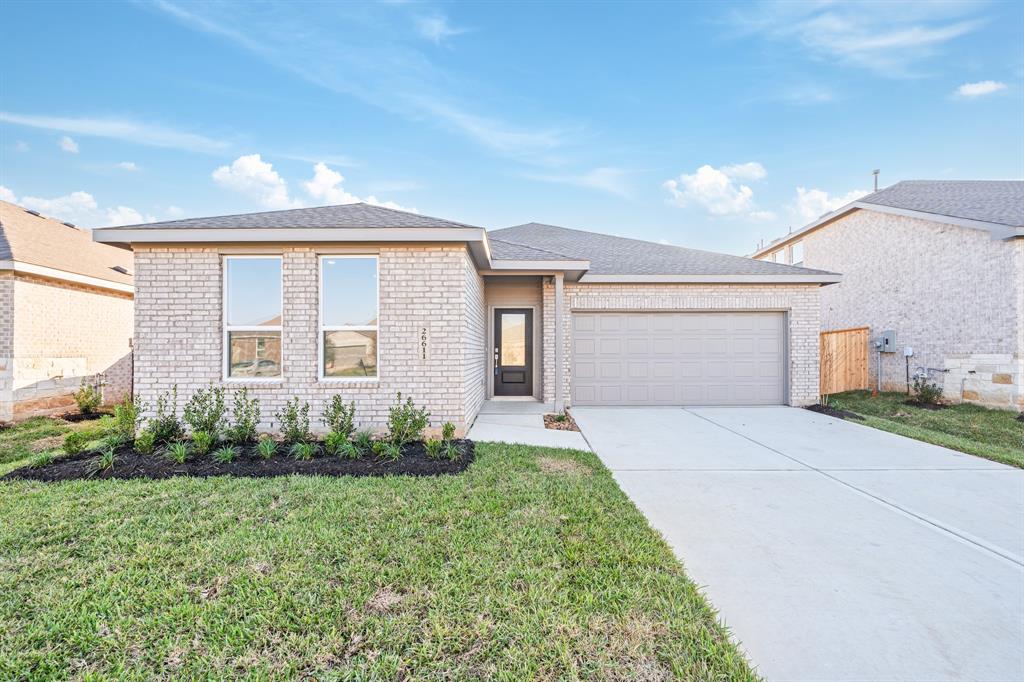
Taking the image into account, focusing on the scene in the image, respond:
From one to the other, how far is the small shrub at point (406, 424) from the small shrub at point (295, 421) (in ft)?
3.64

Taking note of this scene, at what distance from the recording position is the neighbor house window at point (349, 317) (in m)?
6.06

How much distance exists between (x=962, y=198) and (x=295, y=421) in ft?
Answer: 52.8

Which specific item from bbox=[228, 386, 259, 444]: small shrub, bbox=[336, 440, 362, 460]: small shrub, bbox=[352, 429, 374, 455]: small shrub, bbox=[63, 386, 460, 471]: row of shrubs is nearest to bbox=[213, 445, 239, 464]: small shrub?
bbox=[63, 386, 460, 471]: row of shrubs

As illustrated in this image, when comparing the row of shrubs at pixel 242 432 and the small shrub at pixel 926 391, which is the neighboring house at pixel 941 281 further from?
the row of shrubs at pixel 242 432

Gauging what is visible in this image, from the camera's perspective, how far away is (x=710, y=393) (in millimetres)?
9625

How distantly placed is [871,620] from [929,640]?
0.22 metres

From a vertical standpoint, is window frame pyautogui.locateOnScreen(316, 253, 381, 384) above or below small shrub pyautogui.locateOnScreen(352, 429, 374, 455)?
above

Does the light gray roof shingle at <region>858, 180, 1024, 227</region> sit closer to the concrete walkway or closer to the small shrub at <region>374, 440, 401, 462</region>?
the concrete walkway

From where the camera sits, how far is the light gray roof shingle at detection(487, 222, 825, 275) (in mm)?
9578

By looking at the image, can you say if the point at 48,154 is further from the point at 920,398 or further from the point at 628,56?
the point at 920,398

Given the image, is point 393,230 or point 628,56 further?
point 628,56

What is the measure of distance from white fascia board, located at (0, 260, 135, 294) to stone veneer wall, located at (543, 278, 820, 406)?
350 inches

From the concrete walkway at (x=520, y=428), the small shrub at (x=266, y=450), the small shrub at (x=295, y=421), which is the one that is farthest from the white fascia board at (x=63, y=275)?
the concrete walkway at (x=520, y=428)

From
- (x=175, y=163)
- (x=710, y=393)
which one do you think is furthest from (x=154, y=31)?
(x=710, y=393)
